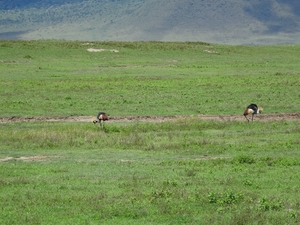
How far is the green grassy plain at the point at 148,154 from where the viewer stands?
42.5 feet

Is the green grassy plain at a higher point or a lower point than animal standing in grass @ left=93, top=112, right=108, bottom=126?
lower

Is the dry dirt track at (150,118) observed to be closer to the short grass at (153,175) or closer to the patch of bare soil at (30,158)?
the short grass at (153,175)

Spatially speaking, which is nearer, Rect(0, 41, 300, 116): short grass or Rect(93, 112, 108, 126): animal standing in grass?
Rect(93, 112, 108, 126): animal standing in grass

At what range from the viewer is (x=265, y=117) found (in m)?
28.6

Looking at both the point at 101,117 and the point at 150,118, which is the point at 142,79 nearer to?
the point at 150,118

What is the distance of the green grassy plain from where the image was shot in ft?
42.5

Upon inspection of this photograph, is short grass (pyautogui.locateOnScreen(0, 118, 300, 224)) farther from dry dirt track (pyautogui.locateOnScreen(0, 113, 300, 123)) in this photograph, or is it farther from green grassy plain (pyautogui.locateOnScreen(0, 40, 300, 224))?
dry dirt track (pyautogui.locateOnScreen(0, 113, 300, 123))

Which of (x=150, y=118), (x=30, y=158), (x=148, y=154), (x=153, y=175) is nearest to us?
(x=153, y=175)

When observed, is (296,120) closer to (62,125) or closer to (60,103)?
(62,125)

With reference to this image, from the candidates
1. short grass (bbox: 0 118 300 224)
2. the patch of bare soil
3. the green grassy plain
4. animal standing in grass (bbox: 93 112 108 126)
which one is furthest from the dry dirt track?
the patch of bare soil

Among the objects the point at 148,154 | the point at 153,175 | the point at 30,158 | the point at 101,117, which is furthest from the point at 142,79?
the point at 153,175

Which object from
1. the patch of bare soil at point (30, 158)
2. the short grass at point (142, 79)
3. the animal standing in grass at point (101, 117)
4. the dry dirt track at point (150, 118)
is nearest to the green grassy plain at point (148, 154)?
the patch of bare soil at point (30, 158)

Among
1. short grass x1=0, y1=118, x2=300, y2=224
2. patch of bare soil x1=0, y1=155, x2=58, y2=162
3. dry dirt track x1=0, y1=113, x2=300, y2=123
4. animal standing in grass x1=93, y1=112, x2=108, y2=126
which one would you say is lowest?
dry dirt track x1=0, y1=113, x2=300, y2=123

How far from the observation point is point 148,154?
19391 mm
